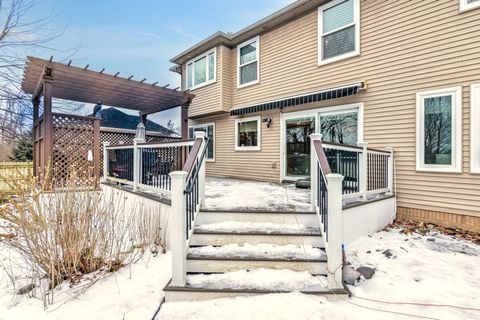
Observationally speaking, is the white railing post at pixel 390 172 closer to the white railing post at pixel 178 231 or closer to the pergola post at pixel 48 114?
the white railing post at pixel 178 231

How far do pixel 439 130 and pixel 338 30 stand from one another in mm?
3646

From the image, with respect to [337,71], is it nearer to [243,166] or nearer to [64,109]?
[243,166]

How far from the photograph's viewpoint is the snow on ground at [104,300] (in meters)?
2.53

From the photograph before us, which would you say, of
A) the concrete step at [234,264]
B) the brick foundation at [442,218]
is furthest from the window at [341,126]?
the concrete step at [234,264]

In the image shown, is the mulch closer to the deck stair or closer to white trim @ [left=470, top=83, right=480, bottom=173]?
white trim @ [left=470, top=83, right=480, bottom=173]

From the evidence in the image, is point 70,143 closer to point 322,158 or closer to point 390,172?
point 322,158

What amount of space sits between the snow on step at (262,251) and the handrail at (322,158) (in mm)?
1059

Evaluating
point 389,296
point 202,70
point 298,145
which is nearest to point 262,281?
point 389,296

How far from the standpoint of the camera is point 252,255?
315 centimetres

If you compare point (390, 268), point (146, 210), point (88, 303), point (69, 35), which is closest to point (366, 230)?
point (390, 268)

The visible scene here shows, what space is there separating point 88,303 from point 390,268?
12.8ft

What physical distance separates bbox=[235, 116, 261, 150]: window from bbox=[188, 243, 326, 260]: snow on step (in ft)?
18.3

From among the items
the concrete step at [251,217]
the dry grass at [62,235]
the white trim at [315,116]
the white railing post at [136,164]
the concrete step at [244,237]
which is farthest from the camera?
the white trim at [315,116]

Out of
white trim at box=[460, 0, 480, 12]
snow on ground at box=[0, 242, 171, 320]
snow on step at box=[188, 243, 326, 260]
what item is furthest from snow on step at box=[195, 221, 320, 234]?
white trim at box=[460, 0, 480, 12]
